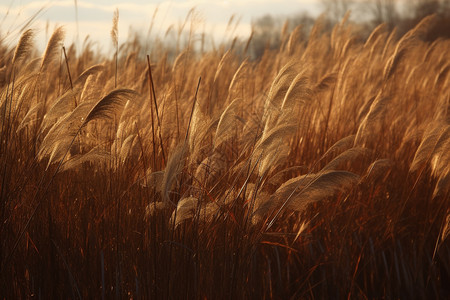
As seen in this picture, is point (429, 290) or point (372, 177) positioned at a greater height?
point (372, 177)

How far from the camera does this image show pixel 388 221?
2701 mm

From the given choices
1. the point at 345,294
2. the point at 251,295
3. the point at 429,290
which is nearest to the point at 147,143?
the point at 251,295

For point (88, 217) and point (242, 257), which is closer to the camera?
point (242, 257)

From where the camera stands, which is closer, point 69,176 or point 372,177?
point 69,176

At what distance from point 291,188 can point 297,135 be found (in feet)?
4.51


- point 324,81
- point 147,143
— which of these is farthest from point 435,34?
point 147,143

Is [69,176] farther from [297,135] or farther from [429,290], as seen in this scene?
[429,290]

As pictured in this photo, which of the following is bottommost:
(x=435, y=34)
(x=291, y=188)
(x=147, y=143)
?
(x=435, y=34)

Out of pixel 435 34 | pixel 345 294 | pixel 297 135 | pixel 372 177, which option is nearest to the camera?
pixel 345 294

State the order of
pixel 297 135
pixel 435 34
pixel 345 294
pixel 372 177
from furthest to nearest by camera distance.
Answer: pixel 435 34 → pixel 297 135 → pixel 372 177 → pixel 345 294

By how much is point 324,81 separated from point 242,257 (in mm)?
1645

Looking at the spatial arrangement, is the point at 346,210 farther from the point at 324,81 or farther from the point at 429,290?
the point at 324,81

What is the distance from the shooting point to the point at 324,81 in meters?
3.25

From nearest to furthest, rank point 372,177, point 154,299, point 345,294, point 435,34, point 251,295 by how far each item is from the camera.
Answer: point 154,299, point 251,295, point 345,294, point 372,177, point 435,34
